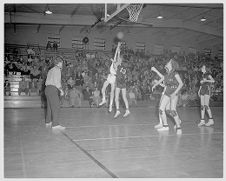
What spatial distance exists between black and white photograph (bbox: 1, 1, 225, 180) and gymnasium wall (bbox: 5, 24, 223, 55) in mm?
89

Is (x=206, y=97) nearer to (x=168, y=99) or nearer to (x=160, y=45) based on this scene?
(x=168, y=99)

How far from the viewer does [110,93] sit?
11992 millimetres

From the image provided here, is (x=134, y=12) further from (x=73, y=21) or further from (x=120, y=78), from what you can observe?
(x=73, y=21)

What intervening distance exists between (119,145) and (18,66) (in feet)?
49.6

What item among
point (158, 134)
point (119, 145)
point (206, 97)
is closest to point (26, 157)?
point (119, 145)

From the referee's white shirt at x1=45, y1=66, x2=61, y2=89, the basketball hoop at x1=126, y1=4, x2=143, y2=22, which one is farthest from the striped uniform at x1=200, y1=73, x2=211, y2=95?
the referee's white shirt at x1=45, y1=66, x2=61, y2=89

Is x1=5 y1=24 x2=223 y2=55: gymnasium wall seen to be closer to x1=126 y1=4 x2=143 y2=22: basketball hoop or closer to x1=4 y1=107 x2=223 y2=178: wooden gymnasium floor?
x1=126 y1=4 x2=143 y2=22: basketball hoop

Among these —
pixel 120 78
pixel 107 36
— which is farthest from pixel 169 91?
pixel 107 36

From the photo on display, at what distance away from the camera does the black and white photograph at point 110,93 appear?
13.6 feet

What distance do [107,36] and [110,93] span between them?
589 inches

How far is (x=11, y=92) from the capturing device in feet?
53.1

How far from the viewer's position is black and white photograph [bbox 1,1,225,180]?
163 inches

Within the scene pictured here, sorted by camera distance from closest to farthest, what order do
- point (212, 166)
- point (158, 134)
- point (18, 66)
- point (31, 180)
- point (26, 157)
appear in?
1. point (31, 180)
2. point (212, 166)
3. point (26, 157)
4. point (158, 134)
5. point (18, 66)

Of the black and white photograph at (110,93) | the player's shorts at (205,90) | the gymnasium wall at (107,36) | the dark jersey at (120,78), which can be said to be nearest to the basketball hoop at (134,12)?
the black and white photograph at (110,93)
